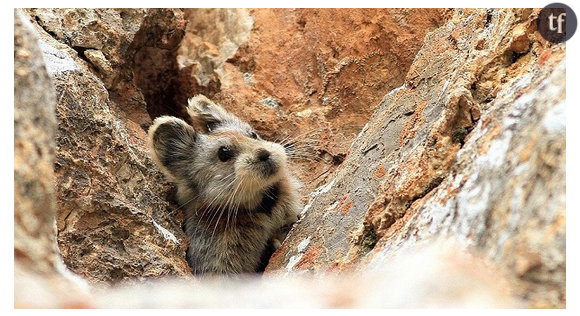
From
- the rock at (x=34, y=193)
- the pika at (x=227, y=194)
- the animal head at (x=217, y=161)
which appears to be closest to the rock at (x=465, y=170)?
the pika at (x=227, y=194)

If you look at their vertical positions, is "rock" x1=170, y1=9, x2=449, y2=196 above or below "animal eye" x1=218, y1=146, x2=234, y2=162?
above

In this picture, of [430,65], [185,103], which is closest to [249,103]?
[185,103]

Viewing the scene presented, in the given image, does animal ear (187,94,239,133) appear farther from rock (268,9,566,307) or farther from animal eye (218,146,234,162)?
rock (268,9,566,307)

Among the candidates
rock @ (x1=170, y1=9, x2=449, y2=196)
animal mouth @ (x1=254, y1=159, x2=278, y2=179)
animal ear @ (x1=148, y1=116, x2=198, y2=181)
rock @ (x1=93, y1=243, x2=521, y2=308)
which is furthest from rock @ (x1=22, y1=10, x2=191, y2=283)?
rock @ (x1=170, y1=9, x2=449, y2=196)

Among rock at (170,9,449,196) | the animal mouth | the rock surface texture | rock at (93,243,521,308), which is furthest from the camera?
rock at (170,9,449,196)

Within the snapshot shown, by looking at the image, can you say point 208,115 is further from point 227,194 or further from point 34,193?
point 34,193

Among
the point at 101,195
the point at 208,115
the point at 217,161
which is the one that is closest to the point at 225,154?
the point at 217,161

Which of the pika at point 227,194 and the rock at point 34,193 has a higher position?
the rock at point 34,193

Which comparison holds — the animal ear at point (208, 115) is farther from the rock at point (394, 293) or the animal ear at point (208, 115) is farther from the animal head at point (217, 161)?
the rock at point (394, 293)
